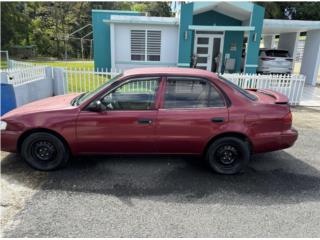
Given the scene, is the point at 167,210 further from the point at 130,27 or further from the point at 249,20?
the point at 249,20

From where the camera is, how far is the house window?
13.2 m

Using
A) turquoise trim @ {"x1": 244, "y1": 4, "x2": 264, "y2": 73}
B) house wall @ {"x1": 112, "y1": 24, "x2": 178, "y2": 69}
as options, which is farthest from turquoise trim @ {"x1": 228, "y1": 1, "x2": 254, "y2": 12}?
house wall @ {"x1": 112, "y1": 24, "x2": 178, "y2": 69}

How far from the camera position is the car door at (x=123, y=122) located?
4.04 m

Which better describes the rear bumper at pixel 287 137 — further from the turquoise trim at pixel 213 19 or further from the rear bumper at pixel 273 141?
the turquoise trim at pixel 213 19

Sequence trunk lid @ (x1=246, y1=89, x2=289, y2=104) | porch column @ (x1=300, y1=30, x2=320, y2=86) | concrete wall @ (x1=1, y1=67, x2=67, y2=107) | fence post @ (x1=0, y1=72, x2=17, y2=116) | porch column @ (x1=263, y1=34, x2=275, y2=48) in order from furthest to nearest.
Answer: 1. porch column @ (x1=263, y1=34, x2=275, y2=48)
2. porch column @ (x1=300, y1=30, x2=320, y2=86)
3. concrete wall @ (x1=1, y1=67, x2=67, y2=107)
4. fence post @ (x1=0, y1=72, x2=17, y2=116)
5. trunk lid @ (x1=246, y1=89, x2=289, y2=104)

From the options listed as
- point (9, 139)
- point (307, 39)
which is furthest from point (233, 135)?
point (307, 39)

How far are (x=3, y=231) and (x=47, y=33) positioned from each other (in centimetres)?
3804

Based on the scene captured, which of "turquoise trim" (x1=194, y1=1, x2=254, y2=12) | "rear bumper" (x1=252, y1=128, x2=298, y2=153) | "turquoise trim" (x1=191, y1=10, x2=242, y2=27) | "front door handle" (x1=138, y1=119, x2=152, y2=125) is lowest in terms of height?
"rear bumper" (x1=252, y1=128, x2=298, y2=153)

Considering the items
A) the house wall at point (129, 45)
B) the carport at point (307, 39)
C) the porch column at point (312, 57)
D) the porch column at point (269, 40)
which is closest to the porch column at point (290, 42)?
the carport at point (307, 39)

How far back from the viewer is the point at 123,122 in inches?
159

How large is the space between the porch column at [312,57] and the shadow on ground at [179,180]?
1133 centimetres

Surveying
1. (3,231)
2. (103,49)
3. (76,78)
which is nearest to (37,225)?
(3,231)

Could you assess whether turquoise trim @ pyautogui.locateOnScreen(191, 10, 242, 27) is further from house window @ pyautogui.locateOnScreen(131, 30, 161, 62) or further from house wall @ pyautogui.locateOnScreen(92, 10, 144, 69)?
house wall @ pyautogui.locateOnScreen(92, 10, 144, 69)

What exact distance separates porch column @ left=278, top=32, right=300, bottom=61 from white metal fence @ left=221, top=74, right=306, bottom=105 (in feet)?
25.3
